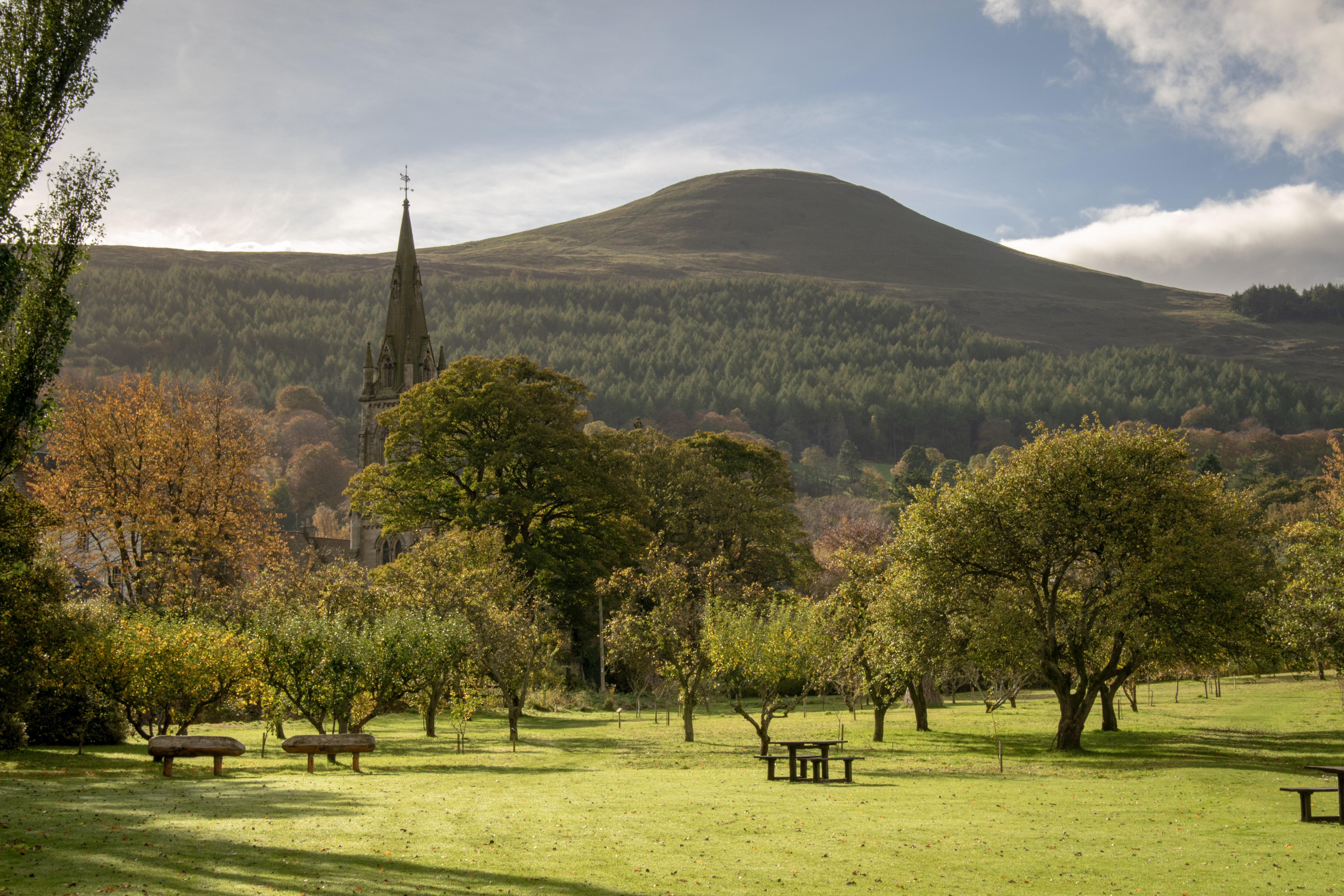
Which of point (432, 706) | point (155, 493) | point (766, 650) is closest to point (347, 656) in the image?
point (432, 706)

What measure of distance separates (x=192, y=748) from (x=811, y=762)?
13609 millimetres

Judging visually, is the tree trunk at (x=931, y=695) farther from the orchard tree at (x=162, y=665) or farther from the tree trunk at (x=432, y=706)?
the orchard tree at (x=162, y=665)

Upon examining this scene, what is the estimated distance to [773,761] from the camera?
76.6 ft

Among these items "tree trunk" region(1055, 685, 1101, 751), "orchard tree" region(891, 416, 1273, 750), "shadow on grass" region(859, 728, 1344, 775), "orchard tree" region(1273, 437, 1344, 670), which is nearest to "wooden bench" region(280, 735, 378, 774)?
"shadow on grass" region(859, 728, 1344, 775)

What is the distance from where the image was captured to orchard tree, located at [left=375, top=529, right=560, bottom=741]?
106 feet

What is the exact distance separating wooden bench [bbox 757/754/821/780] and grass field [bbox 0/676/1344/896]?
16.2 inches

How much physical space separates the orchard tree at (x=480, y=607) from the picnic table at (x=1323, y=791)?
69.4 feet

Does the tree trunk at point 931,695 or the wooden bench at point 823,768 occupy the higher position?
the wooden bench at point 823,768

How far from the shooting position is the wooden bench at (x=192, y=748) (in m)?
20.6

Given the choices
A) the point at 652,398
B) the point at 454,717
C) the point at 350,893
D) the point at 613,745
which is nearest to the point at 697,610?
the point at 613,745

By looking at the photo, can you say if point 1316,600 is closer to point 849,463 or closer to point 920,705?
point 920,705

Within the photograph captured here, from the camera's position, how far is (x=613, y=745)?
3294 centimetres

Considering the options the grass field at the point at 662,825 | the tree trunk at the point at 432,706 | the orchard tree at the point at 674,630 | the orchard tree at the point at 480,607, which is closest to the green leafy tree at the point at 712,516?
the orchard tree at the point at 480,607

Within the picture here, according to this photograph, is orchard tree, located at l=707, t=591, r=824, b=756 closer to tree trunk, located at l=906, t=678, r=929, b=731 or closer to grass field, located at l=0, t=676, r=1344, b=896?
grass field, located at l=0, t=676, r=1344, b=896
